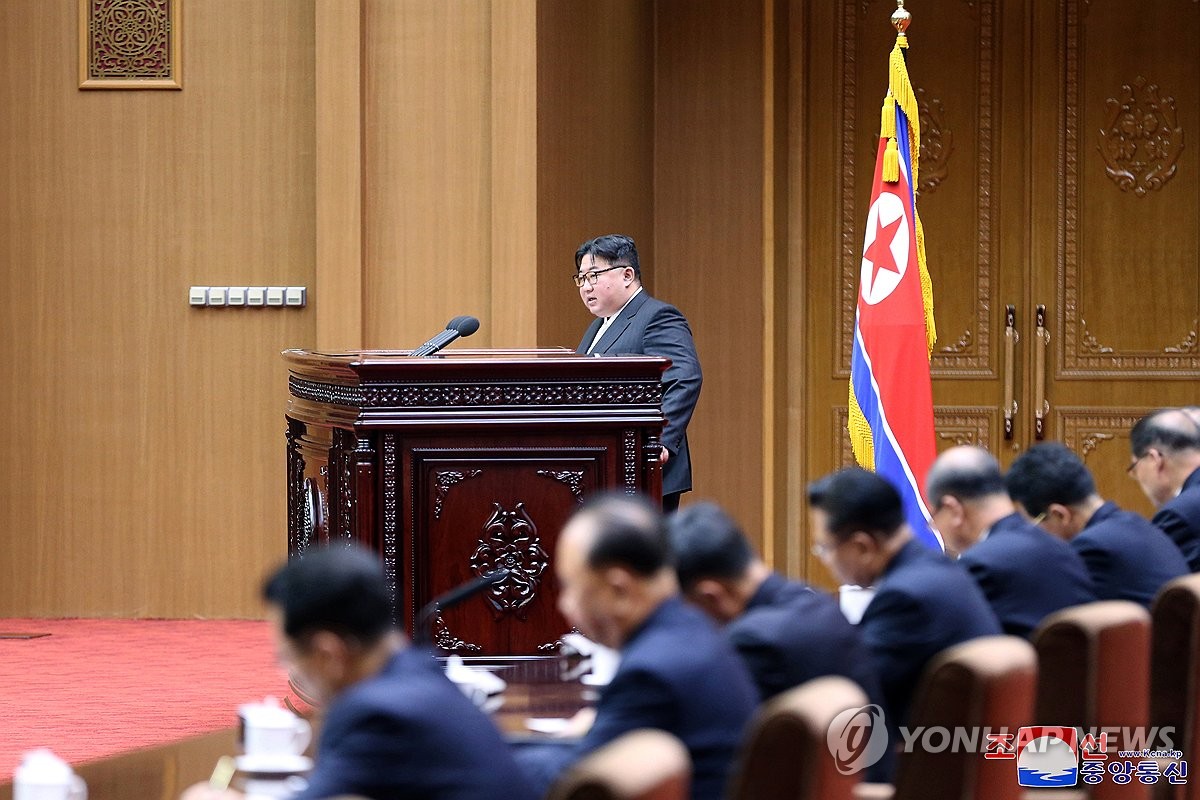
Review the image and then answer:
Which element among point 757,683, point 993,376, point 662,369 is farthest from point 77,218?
point 757,683

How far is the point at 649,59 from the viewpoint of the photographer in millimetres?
8711

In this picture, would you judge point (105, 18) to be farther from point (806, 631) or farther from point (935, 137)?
point (806, 631)

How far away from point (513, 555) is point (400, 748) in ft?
8.57

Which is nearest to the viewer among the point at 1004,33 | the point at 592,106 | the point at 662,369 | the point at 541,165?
the point at 662,369

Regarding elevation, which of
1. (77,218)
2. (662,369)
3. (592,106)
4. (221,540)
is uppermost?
(592,106)

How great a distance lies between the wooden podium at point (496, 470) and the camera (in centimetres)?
461

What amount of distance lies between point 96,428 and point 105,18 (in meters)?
1.91

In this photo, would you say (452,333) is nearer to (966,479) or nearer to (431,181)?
(966,479)

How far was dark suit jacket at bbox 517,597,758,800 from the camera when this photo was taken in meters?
2.32

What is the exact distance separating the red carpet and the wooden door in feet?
10.6

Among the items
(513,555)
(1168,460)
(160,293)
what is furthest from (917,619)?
(160,293)

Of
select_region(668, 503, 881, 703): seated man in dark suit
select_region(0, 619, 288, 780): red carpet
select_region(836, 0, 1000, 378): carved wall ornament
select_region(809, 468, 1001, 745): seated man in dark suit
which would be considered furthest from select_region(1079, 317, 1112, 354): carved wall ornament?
select_region(668, 503, 881, 703): seated man in dark suit

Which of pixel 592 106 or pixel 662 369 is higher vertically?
pixel 592 106

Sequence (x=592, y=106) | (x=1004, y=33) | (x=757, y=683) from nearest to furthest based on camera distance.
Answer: (x=757, y=683)
(x=592, y=106)
(x=1004, y=33)
